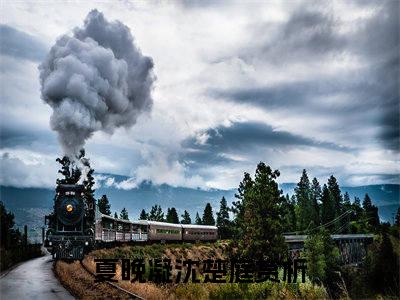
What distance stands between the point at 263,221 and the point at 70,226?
1025 inches

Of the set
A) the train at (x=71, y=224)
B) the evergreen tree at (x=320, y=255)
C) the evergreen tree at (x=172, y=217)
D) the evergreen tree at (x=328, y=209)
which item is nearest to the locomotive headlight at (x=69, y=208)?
the train at (x=71, y=224)

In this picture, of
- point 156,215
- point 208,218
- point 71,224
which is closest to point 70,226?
point 71,224

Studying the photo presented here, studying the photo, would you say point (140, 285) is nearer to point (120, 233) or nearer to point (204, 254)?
point (120, 233)

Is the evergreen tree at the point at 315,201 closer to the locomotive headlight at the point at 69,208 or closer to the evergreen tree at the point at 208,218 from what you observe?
the evergreen tree at the point at 208,218

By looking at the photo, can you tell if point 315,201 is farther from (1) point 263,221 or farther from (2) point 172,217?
(1) point 263,221

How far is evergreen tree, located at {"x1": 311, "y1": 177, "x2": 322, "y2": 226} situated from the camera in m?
111

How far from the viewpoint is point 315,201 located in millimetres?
119188

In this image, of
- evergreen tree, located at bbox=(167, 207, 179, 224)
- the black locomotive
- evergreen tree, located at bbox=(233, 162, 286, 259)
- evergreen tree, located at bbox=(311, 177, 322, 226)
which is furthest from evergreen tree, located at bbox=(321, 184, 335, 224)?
the black locomotive

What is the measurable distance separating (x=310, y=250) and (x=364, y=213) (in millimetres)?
61905

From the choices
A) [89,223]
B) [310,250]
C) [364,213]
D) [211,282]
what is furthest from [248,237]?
[364,213]

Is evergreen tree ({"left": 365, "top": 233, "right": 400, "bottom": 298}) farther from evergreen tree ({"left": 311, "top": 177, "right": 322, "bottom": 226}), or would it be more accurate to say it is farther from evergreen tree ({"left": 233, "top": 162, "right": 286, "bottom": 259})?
evergreen tree ({"left": 311, "top": 177, "right": 322, "bottom": 226})

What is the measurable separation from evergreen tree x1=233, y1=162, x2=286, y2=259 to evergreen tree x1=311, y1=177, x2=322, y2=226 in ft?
202

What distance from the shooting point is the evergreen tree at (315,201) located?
111m

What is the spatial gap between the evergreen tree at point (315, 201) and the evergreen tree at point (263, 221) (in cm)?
6142
